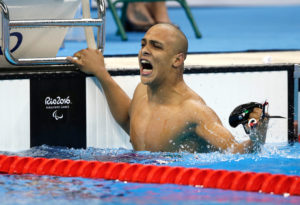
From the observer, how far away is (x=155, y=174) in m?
3.19

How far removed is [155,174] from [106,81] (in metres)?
0.79

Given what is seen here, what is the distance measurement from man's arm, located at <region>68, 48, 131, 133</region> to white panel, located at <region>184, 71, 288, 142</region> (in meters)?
0.45

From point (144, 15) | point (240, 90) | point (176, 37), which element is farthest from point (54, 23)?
point (144, 15)

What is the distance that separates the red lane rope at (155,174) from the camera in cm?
299

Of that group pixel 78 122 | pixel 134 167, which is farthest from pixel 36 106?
pixel 134 167

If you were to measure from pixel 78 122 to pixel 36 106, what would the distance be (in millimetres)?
253

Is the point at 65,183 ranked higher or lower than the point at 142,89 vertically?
lower

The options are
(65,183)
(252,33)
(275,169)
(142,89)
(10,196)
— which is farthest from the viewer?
(252,33)

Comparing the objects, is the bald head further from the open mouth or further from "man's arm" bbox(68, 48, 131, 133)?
"man's arm" bbox(68, 48, 131, 133)

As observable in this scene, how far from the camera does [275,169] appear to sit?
3449mm

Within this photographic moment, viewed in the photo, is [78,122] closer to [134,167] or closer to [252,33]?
[134,167]

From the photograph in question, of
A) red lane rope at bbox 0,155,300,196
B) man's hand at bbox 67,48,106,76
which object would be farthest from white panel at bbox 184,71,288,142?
red lane rope at bbox 0,155,300,196

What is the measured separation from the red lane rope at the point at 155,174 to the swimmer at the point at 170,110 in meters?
0.28

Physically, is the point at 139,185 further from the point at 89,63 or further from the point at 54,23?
the point at 54,23
